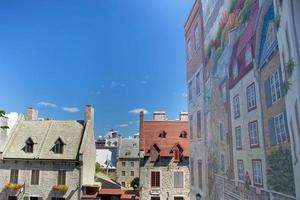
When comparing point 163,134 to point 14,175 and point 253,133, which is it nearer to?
point 14,175

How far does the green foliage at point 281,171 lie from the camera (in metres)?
5.30

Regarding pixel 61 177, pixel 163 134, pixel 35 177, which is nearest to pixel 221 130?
pixel 61 177

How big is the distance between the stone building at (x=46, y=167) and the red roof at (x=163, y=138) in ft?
16.0

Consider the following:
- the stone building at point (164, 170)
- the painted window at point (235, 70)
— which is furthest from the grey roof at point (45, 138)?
the painted window at point (235, 70)

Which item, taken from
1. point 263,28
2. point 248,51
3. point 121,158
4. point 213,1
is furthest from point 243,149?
point 121,158

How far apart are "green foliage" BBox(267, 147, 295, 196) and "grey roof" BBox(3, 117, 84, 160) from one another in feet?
62.9

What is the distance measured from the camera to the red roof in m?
25.5

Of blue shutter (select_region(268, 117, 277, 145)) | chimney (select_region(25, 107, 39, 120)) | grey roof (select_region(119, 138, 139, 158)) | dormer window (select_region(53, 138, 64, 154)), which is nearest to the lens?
blue shutter (select_region(268, 117, 277, 145))

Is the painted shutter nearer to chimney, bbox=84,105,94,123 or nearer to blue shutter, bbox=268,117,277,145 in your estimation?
blue shutter, bbox=268,117,277,145

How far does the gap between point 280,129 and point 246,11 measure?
3158 mm

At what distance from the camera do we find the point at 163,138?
26.3 m

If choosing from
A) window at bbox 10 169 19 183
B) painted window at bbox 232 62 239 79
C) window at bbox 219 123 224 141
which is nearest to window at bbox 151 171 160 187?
window at bbox 10 169 19 183

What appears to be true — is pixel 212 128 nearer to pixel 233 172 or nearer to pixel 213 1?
pixel 233 172

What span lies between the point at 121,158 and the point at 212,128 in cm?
Result: 3528
